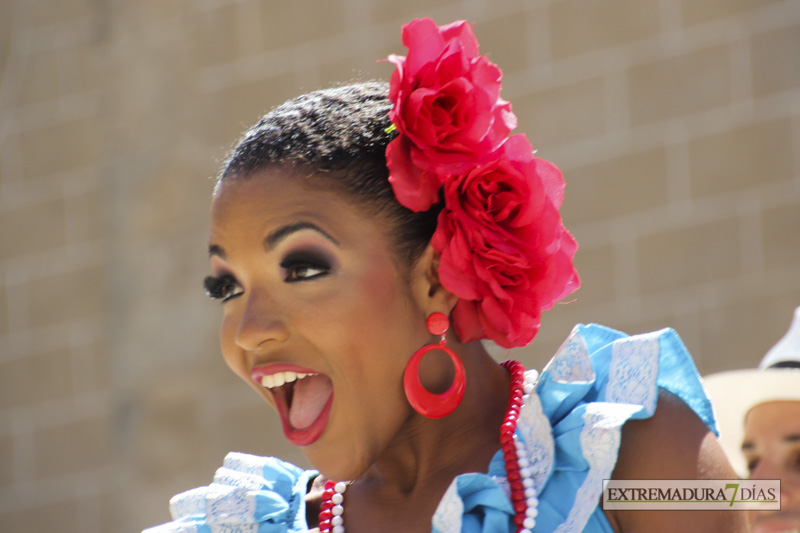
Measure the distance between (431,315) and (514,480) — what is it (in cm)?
33

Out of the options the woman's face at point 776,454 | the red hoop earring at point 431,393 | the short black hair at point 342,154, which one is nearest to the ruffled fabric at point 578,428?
the red hoop earring at point 431,393

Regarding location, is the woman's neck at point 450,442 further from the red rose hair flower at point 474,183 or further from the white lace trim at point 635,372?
the white lace trim at point 635,372

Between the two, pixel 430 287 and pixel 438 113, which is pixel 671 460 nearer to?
pixel 430 287

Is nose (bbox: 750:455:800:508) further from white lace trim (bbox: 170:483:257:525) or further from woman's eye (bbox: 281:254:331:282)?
woman's eye (bbox: 281:254:331:282)

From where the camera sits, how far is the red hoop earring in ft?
6.81

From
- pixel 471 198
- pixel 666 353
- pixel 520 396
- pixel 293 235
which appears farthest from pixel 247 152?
pixel 666 353

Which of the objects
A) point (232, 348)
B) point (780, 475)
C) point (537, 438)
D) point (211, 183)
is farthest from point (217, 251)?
point (211, 183)

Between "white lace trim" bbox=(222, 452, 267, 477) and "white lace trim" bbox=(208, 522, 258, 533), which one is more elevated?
"white lace trim" bbox=(222, 452, 267, 477)

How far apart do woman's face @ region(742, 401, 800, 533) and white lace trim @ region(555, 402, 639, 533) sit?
1.01 m

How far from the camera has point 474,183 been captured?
2133 mm

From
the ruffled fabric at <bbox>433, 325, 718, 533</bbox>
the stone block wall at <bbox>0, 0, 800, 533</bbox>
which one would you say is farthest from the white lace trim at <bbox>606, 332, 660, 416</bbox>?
the stone block wall at <bbox>0, 0, 800, 533</bbox>

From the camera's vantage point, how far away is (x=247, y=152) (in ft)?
7.29

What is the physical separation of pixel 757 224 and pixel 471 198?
2.41 m

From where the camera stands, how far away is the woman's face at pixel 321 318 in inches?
80.7
